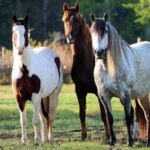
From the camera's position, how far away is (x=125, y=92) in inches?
498

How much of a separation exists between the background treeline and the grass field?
26.5 meters

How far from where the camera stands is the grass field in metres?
13.0

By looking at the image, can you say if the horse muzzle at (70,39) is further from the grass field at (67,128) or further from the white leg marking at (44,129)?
the grass field at (67,128)

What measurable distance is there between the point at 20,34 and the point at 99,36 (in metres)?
1.55

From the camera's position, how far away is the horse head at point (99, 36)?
12.4 m

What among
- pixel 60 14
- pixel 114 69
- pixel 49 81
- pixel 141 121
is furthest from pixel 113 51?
pixel 60 14

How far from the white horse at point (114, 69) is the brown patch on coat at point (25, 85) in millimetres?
1134

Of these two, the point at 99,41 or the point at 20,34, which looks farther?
the point at 20,34

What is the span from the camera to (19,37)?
13086 millimetres

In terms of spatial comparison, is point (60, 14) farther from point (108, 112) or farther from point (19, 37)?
point (108, 112)

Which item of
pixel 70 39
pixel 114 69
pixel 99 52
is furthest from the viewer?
pixel 70 39

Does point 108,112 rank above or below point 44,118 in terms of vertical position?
Answer: above

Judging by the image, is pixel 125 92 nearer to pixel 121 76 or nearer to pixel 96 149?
pixel 121 76

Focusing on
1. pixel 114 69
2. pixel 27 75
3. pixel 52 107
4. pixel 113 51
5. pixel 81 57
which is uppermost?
pixel 113 51
